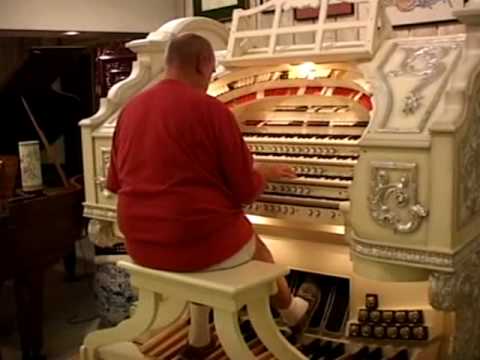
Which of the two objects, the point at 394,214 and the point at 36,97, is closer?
the point at 394,214

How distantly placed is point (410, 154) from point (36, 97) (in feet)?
8.91

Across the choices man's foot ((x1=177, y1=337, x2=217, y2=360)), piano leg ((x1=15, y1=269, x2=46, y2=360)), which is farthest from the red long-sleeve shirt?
piano leg ((x1=15, y1=269, x2=46, y2=360))

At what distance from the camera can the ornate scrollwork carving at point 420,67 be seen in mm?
2154

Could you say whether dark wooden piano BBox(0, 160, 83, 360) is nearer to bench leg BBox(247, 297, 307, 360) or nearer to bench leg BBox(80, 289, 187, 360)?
bench leg BBox(80, 289, 187, 360)

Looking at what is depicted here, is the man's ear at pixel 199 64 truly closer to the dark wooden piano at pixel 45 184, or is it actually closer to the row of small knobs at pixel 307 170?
the row of small knobs at pixel 307 170

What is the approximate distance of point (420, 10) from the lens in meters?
2.87

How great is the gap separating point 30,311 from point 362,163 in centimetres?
190

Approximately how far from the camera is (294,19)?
3420mm

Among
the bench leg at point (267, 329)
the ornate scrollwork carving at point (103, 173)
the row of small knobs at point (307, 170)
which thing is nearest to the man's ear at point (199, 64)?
the row of small knobs at point (307, 170)

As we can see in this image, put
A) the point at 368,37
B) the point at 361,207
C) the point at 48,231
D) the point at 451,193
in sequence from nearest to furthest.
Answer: the point at 451,193 → the point at 361,207 → the point at 368,37 → the point at 48,231

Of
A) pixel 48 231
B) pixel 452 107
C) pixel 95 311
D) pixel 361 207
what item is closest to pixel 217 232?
pixel 361 207

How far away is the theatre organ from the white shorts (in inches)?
9.8

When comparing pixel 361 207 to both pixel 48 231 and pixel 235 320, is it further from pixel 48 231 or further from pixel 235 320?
pixel 48 231

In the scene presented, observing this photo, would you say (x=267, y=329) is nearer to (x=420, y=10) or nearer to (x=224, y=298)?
(x=224, y=298)
